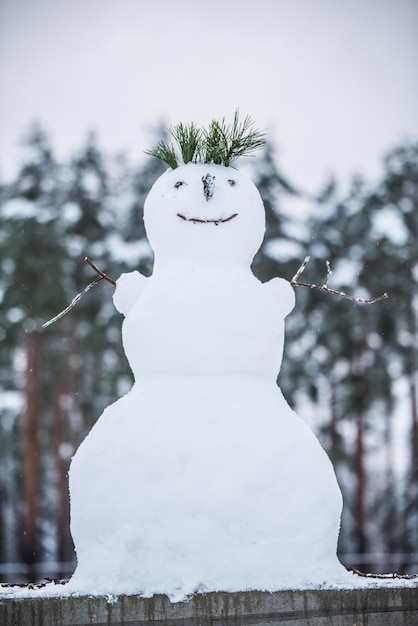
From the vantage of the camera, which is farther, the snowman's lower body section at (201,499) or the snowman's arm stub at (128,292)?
the snowman's arm stub at (128,292)

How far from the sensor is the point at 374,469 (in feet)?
103

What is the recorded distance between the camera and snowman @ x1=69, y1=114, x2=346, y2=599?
13.3ft

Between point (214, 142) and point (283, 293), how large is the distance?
3.30 feet

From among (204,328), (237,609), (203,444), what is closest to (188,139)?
(204,328)

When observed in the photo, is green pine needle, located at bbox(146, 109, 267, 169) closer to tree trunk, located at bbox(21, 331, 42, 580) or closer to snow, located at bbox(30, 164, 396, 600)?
snow, located at bbox(30, 164, 396, 600)

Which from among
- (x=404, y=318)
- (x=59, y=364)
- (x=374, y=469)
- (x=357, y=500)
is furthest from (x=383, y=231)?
(x=374, y=469)

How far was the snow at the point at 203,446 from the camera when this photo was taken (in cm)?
407

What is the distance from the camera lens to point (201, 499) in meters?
4.08

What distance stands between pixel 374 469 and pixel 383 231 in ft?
54.7

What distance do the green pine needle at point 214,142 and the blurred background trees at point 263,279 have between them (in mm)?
10813

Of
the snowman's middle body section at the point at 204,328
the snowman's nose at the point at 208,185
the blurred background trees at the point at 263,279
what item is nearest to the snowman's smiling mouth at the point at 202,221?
the snowman's nose at the point at 208,185

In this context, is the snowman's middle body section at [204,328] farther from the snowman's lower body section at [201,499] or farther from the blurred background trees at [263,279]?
the blurred background trees at [263,279]

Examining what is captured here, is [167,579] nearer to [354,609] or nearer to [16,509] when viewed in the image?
[354,609]

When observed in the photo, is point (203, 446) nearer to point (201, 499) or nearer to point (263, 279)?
point (201, 499)
